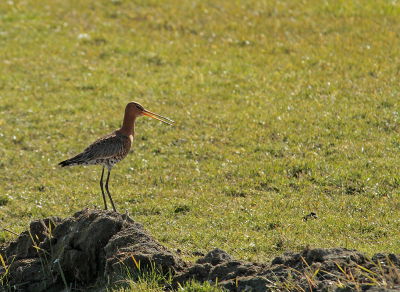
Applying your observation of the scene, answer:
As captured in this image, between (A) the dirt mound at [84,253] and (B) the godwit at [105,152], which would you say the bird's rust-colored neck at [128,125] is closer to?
(B) the godwit at [105,152]

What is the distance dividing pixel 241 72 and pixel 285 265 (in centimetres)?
916

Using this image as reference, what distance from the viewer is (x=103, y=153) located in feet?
28.6

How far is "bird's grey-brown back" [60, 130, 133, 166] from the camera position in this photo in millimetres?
8748

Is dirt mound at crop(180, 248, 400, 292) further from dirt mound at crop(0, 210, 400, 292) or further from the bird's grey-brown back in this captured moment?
the bird's grey-brown back

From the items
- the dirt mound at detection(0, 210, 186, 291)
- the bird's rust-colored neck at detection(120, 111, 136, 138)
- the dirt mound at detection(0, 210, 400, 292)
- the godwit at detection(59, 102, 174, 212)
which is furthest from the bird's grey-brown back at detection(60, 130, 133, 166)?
the dirt mound at detection(0, 210, 186, 291)

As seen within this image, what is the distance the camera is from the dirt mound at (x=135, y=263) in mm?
5352

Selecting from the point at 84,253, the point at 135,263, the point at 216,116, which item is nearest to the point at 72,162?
the point at 84,253

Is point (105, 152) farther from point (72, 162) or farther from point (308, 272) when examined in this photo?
point (308, 272)

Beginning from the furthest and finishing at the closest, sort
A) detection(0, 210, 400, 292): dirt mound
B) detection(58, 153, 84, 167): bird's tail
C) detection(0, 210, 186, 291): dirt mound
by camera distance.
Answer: detection(58, 153, 84, 167): bird's tail < detection(0, 210, 186, 291): dirt mound < detection(0, 210, 400, 292): dirt mound

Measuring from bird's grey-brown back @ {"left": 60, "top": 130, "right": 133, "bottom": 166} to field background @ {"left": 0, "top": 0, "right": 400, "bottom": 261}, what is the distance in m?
0.85

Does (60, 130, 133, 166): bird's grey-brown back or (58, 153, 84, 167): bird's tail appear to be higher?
(60, 130, 133, 166): bird's grey-brown back

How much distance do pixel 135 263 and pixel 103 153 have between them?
3.14 metres

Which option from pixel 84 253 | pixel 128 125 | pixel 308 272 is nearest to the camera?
pixel 308 272

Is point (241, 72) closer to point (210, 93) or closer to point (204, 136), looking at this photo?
point (210, 93)
